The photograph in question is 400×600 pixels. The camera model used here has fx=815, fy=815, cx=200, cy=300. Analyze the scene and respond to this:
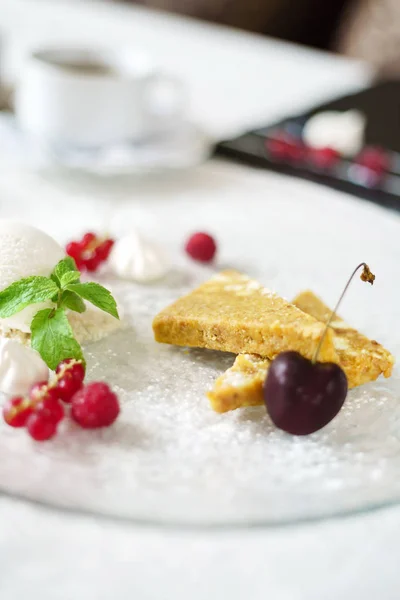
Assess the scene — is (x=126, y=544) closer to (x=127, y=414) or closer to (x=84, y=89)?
(x=127, y=414)

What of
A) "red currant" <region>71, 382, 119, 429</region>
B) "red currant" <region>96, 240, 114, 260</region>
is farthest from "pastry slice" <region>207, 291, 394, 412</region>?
"red currant" <region>96, 240, 114, 260</region>

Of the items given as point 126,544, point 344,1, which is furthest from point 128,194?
point 344,1

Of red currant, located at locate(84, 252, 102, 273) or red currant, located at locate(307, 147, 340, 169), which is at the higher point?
red currant, located at locate(307, 147, 340, 169)

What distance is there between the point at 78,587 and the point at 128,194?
3.61 feet

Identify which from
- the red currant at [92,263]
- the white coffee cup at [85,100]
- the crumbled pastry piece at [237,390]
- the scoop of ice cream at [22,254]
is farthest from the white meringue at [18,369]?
the white coffee cup at [85,100]

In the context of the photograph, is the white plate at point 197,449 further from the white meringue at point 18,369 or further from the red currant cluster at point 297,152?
the red currant cluster at point 297,152

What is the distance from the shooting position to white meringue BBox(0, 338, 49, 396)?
0.99 metres

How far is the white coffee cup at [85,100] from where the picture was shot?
1.72m

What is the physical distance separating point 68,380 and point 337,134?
115cm

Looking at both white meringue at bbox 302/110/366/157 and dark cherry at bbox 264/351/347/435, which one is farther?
white meringue at bbox 302/110/366/157

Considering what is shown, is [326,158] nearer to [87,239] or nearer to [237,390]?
[87,239]

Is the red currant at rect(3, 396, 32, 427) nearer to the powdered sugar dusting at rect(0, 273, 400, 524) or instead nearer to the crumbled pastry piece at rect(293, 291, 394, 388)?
the powdered sugar dusting at rect(0, 273, 400, 524)

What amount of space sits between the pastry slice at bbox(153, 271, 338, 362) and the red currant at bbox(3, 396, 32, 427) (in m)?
0.27

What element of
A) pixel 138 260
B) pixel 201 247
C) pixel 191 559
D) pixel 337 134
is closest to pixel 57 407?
pixel 191 559
